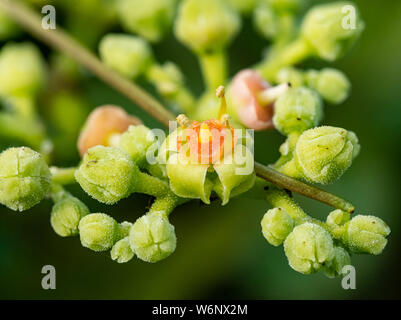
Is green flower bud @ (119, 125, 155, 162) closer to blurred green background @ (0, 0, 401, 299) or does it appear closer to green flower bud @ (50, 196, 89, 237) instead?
green flower bud @ (50, 196, 89, 237)

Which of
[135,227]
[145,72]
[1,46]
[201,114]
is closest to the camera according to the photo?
[135,227]

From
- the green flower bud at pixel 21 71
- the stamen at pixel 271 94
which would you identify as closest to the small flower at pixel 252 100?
the stamen at pixel 271 94

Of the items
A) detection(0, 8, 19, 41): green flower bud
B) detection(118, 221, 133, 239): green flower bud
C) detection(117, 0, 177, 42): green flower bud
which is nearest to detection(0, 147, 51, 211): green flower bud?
detection(118, 221, 133, 239): green flower bud

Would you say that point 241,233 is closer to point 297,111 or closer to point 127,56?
point 127,56

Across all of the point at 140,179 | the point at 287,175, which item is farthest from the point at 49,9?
the point at 287,175

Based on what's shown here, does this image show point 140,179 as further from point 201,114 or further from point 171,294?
point 171,294

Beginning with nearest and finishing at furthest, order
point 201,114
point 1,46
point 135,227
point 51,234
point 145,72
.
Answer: point 135,227 < point 201,114 < point 145,72 < point 51,234 < point 1,46
